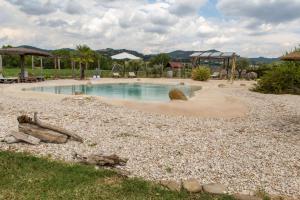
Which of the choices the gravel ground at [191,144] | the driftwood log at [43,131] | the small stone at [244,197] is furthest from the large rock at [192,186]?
the driftwood log at [43,131]

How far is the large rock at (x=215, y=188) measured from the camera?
178 inches

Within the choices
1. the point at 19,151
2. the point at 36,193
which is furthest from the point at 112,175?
the point at 19,151

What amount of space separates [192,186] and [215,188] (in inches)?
12.3

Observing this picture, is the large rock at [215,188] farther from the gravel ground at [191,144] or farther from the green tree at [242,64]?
the green tree at [242,64]

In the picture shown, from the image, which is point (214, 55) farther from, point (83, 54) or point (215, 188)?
point (215, 188)

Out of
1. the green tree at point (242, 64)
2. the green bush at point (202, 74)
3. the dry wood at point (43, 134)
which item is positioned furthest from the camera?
the green tree at point (242, 64)

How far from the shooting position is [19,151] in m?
6.10

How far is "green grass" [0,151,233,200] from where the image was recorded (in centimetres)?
424

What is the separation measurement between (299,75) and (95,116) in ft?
46.4

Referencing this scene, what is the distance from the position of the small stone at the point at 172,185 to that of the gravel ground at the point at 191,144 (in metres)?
0.28

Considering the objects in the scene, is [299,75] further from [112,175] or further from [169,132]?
[112,175]

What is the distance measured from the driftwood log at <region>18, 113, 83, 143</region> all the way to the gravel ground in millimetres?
196

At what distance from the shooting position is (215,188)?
461 centimetres

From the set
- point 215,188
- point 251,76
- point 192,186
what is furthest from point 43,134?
point 251,76
